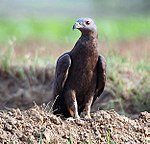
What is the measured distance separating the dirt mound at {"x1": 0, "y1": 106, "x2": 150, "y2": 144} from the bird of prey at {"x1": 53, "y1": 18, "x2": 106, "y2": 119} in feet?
2.05

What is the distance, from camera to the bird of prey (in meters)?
8.30

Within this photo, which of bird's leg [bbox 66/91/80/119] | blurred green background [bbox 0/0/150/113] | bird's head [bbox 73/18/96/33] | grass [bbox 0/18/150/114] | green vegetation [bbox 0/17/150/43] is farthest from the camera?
green vegetation [bbox 0/17/150/43]

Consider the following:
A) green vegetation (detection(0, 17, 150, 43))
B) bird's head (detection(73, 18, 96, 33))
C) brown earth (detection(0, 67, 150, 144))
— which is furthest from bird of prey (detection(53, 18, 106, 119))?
green vegetation (detection(0, 17, 150, 43))

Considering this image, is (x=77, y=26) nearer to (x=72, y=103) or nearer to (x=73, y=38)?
(x=72, y=103)

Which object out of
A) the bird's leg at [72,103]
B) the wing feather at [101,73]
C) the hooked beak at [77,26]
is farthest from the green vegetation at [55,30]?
the hooked beak at [77,26]

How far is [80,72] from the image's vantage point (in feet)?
27.3

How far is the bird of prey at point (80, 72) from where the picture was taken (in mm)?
8297

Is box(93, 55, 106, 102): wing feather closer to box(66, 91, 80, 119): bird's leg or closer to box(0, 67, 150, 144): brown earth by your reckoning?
box(66, 91, 80, 119): bird's leg

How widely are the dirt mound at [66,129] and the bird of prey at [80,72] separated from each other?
625mm

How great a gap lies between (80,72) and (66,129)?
1.02 m

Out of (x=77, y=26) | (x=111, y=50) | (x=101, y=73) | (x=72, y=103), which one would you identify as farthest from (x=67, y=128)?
(x=111, y=50)

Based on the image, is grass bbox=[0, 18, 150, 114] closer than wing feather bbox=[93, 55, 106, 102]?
No

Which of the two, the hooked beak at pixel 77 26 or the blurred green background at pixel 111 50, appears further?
the blurred green background at pixel 111 50

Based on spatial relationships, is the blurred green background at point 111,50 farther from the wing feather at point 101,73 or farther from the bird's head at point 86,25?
the bird's head at point 86,25
